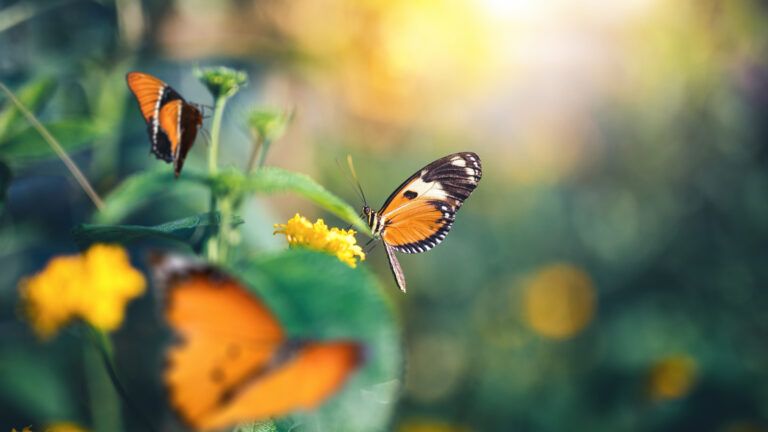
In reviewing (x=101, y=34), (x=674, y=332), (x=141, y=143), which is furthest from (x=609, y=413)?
(x=101, y=34)

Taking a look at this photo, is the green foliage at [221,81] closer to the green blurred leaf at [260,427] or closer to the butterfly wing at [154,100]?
the butterfly wing at [154,100]

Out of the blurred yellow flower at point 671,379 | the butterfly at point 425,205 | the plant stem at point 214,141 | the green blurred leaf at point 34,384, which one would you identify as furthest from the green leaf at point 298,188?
the blurred yellow flower at point 671,379

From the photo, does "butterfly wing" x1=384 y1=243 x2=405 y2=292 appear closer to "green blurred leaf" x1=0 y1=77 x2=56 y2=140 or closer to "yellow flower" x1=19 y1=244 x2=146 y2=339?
"yellow flower" x1=19 y1=244 x2=146 y2=339

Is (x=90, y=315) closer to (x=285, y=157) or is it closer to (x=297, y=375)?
(x=297, y=375)

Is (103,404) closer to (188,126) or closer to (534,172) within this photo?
(188,126)

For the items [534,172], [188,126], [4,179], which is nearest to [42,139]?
[4,179]
